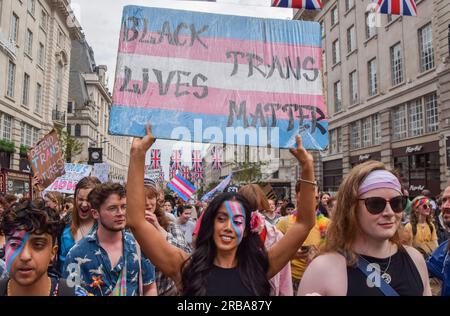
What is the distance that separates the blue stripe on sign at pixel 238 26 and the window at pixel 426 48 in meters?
18.7

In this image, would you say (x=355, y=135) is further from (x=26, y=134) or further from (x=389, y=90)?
(x=26, y=134)

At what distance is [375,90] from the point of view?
82.3 ft

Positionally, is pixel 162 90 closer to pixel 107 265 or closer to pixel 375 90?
pixel 107 265

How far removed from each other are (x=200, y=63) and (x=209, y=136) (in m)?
0.71

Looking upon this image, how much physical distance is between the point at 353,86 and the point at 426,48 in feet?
27.4

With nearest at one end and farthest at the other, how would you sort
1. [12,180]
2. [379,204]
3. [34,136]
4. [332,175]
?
[379,204]
[12,180]
[34,136]
[332,175]

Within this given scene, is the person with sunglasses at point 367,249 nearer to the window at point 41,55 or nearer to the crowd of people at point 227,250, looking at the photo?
the crowd of people at point 227,250

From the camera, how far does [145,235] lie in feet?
8.26

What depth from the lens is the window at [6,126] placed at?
24059 mm

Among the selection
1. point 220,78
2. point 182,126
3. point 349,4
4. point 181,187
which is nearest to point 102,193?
point 182,126

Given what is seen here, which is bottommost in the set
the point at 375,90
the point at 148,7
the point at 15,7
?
the point at 148,7

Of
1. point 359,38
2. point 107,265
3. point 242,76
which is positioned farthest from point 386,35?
point 107,265

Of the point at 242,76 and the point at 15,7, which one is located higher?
the point at 15,7

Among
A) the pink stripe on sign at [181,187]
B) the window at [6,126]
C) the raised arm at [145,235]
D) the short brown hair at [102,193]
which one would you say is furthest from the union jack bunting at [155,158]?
the raised arm at [145,235]
